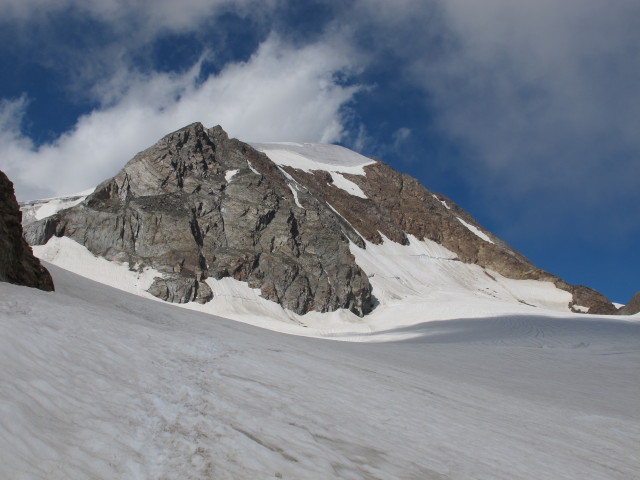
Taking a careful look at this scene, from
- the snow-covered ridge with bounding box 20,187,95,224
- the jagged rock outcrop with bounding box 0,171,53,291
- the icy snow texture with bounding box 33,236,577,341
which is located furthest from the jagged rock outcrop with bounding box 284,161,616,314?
the jagged rock outcrop with bounding box 0,171,53,291

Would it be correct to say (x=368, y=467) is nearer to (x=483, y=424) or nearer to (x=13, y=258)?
(x=483, y=424)

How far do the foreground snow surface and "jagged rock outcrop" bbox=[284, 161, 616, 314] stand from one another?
5824 centimetres

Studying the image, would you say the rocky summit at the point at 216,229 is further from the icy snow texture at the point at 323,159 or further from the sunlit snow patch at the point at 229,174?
the icy snow texture at the point at 323,159

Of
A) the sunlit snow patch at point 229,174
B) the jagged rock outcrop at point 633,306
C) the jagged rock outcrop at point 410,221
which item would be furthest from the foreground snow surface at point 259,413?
the jagged rock outcrop at point 410,221

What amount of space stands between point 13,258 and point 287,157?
7583 cm

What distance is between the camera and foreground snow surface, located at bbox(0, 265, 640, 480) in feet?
13.3

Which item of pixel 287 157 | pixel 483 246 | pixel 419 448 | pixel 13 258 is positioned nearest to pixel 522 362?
pixel 419 448

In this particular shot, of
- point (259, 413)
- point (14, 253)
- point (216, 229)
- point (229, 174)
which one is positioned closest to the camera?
point (259, 413)

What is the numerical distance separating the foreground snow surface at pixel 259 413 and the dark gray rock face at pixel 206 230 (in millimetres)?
33419

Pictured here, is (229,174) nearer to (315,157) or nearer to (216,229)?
(216,229)

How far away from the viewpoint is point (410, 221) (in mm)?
79688

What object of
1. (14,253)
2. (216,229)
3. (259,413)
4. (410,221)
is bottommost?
(259,413)

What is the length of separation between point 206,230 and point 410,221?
4092 cm

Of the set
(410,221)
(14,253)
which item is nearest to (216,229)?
(14,253)
